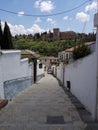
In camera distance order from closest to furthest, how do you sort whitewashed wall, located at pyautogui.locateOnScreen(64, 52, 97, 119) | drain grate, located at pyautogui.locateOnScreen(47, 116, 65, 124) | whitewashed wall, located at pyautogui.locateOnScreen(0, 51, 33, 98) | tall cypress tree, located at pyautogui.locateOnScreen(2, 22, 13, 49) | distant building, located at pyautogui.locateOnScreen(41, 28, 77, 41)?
drain grate, located at pyautogui.locateOnScreen(47, 116, 65, 124) < whitewashed wall, located at pyautogui.locateOnScreen(64, 52, 97, 119) < whitewashed wall, located at pyautogui.locateOnScreen(0, 51, 33, 98) < tall cypress tree, located at pyautogui.locateOnScreen(2, 22, 13, 49) < distant building, located at pyautogui.locateOnScreen(41, 28, 77, 41)

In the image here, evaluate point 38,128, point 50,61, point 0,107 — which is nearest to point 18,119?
point 38,128

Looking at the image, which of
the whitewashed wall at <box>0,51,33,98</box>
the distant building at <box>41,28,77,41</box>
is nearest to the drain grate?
the whitewashed wall at <box>0,51,33,98</box>

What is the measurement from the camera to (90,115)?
812 cm

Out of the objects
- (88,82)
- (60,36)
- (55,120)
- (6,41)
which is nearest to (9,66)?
(88,82)

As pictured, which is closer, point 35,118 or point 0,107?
point 35,118

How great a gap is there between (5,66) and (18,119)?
4638 mm

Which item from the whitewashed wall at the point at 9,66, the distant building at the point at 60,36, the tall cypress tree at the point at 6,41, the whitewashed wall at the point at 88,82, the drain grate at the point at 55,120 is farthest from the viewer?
the distant building at the point at 60,36

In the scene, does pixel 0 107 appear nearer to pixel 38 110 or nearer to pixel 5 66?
pixel 38 110

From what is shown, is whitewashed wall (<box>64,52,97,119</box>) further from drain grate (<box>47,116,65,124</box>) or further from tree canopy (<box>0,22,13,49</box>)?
tree canopy (<box>0,22,13,49</box>)

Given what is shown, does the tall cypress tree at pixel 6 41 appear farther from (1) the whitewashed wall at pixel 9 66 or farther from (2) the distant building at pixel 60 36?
(2) the distant building at pixel 60 36

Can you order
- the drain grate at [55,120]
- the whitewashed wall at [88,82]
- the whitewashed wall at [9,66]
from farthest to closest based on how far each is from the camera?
the whitewashed wall at [9,66], the whitewashed wall at [88,82], the drain grate at [55,120]

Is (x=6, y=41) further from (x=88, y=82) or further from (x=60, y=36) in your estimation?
(x=60, y=36)

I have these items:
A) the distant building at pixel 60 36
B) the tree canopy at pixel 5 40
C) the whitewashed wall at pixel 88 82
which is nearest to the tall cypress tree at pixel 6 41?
the tree canopy at pixel 5 40

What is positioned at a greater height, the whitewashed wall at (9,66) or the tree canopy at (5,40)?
the tree canopy at (5,40)
